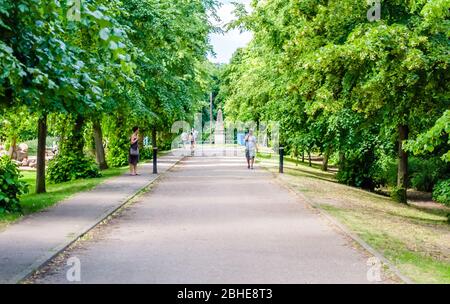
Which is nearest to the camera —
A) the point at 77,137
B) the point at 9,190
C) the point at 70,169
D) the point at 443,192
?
the point at 9,190

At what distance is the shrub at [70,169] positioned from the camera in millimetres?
24109

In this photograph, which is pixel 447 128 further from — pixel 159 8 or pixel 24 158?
pixel 24 158

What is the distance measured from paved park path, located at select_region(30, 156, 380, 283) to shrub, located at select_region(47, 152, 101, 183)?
24.4 ft

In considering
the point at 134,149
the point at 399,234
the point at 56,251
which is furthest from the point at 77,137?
the point at 56,251

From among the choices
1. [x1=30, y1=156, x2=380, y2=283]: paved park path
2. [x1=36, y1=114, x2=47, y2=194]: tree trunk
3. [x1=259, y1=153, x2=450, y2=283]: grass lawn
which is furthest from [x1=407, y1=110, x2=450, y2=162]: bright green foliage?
[x1=36, y1=114, x2=47, y2=194]: tree trunk

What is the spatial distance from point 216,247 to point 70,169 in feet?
49.7

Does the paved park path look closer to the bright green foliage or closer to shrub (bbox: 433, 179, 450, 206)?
the bright green foliage

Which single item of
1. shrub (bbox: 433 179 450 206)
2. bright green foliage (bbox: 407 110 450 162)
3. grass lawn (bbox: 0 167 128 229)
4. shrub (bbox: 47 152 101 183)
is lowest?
shrub (bbox: 433 179 450 206)

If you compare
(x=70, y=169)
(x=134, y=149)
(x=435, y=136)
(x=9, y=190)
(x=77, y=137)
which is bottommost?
(x=70, y=169)

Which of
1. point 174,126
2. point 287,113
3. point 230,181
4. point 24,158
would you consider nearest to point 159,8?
point 230,181

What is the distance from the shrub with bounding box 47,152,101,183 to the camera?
24109 millimetres

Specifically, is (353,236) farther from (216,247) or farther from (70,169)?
(70,169)

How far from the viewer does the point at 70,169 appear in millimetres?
24297

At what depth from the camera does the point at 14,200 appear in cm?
1373
